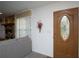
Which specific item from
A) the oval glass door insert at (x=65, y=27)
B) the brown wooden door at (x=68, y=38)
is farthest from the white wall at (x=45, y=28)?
the oval glass door insert at (x=65, y=27)

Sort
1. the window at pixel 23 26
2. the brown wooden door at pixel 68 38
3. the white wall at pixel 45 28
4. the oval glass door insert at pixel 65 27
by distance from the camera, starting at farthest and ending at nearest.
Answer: the window at pixel 23 26 < the white wall at pixel 45 28 < the oval glass door insert at pixel 65 27 < the brown wooden door at pixel 68 38

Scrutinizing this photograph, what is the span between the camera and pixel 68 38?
333cm

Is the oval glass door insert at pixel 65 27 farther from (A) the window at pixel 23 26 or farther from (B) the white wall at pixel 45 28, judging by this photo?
(A) the window at pixel 23 26

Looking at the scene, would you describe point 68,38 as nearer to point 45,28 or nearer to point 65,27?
point 65,27

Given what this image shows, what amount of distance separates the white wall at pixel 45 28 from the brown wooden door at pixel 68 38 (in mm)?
184

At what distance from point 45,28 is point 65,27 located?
91 centimetres

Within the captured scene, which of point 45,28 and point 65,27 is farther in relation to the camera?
Result: point 45,28

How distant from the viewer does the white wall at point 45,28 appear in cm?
371

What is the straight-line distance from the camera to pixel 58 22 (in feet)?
11.9

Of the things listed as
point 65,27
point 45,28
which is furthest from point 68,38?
point 45,28

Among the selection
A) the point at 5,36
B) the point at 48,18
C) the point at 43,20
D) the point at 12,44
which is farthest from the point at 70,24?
the point at 5,36

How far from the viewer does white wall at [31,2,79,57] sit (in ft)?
12.2

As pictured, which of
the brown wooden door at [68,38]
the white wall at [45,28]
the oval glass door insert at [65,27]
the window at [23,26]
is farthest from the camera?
the window at [23,26]

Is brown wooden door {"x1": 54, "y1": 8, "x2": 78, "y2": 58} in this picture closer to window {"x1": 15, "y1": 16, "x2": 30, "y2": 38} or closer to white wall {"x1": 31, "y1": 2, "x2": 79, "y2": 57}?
white wall {"x1": 31, "y1": 2, "x2": 79, "y2": 57}
